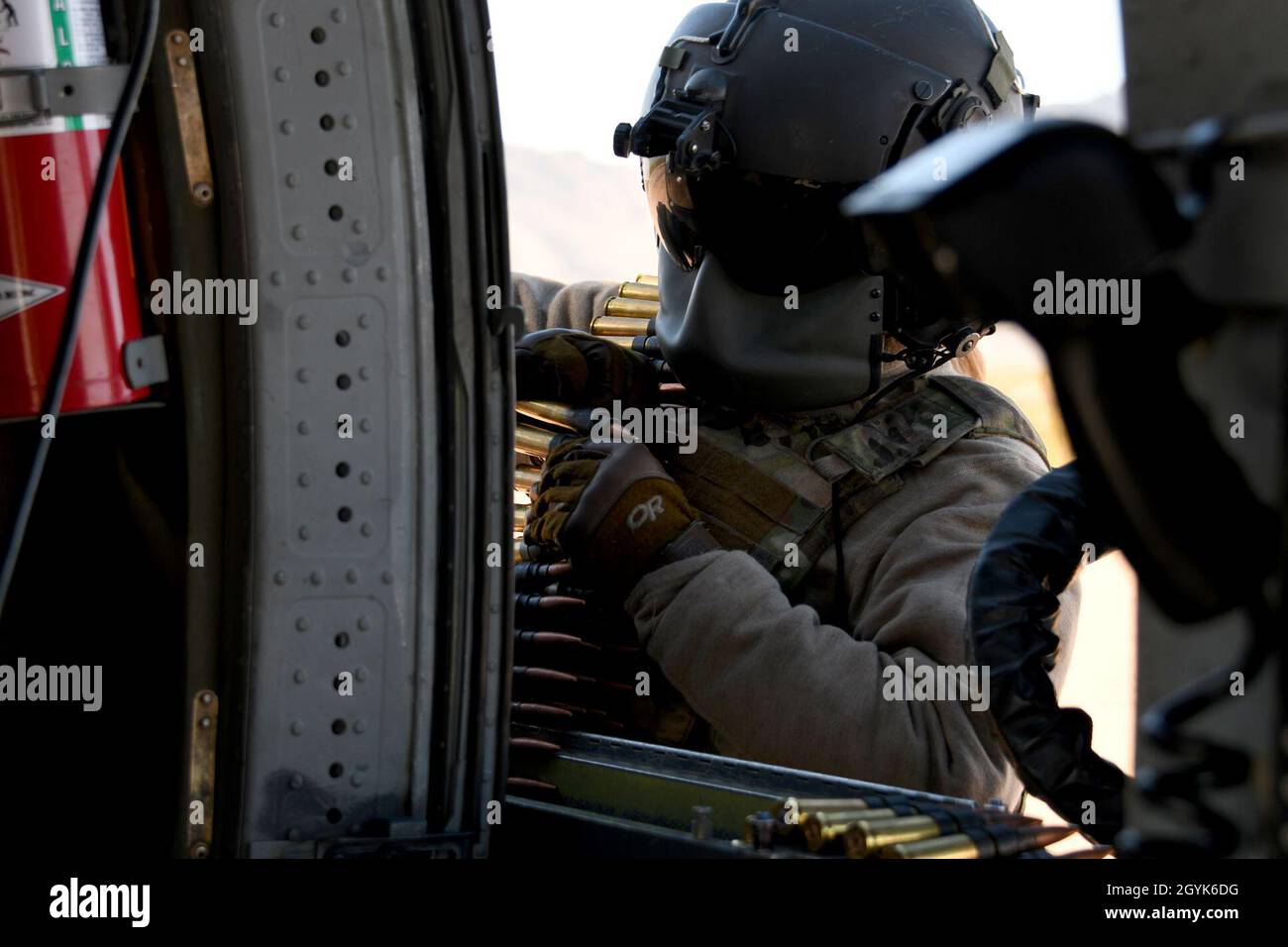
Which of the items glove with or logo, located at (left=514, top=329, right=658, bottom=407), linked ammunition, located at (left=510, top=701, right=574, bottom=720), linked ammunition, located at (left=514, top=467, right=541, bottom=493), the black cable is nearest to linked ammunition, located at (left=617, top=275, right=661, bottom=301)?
glove with or logo, located at (left=514, top=329, right=658, bottom=407)

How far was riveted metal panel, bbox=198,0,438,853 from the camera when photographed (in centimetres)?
144

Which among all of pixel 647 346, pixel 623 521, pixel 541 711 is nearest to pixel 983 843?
pixel 541 711

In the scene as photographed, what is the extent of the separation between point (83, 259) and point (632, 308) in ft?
6.77

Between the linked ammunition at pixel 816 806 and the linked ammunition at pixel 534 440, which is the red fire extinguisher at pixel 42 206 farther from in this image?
the linked ammunition at pixel 534 440

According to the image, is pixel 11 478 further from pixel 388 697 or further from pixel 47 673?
pixel 388 697

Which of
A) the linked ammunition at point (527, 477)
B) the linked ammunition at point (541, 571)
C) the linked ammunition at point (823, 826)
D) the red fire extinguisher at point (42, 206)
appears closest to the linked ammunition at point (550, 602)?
the linked ammunition at point (541, 571)

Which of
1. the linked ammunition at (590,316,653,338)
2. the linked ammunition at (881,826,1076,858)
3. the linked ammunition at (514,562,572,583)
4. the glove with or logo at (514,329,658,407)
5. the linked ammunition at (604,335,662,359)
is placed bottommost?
the linked ammunition at (881,826,1076,858)

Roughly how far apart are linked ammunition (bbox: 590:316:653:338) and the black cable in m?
1.91

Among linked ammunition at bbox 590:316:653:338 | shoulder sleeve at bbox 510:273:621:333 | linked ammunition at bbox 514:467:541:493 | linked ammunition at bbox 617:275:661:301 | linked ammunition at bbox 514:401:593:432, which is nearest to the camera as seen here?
linked ammunition at bbox 514:401:593:432

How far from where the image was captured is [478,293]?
1.57m

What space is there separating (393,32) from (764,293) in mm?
1228

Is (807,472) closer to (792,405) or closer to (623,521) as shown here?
(792,405)

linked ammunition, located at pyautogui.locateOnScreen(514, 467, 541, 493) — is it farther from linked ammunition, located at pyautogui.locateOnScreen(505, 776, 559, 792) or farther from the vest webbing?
linked ammunition, located at pyautogui.locateOnScreen(505, 776, 559, 792)

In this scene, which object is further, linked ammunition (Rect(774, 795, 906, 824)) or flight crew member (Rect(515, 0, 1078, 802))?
flight crew member (Rect(515, 0, 1078, 802))
